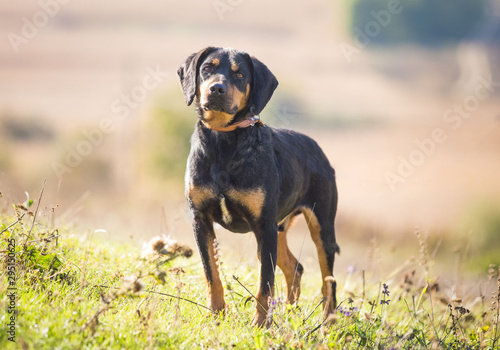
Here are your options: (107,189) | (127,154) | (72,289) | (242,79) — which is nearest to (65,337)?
(72,289)

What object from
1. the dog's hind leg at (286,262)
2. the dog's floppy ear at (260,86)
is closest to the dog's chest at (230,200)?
the dog's floppy ear at (260,86)

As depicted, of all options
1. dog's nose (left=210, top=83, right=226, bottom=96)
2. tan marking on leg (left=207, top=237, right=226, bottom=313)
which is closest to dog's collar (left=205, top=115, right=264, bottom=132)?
dog's nose (left=210, top=83, right=226, bottom=96)

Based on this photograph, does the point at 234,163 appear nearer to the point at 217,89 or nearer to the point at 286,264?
the point at 217,89

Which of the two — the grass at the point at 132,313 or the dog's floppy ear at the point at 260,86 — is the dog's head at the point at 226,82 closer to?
the dog's floppy ear at the point at 260,86

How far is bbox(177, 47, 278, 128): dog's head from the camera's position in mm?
4277

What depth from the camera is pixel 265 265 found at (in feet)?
14.1

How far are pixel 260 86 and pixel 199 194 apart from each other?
1.05 meters

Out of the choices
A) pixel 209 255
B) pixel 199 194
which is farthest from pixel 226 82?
pixel 209 255

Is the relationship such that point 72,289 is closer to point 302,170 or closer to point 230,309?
point 230,309

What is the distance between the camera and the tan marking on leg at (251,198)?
426cm

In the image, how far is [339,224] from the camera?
13.6m

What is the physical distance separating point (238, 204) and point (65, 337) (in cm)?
169

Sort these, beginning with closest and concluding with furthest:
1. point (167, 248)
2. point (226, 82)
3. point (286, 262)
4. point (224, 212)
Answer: point (226, 82) → point (224, 212) → point (167, 248) → point (286, 262)

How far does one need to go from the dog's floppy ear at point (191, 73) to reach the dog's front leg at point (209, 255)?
3.26 feet
